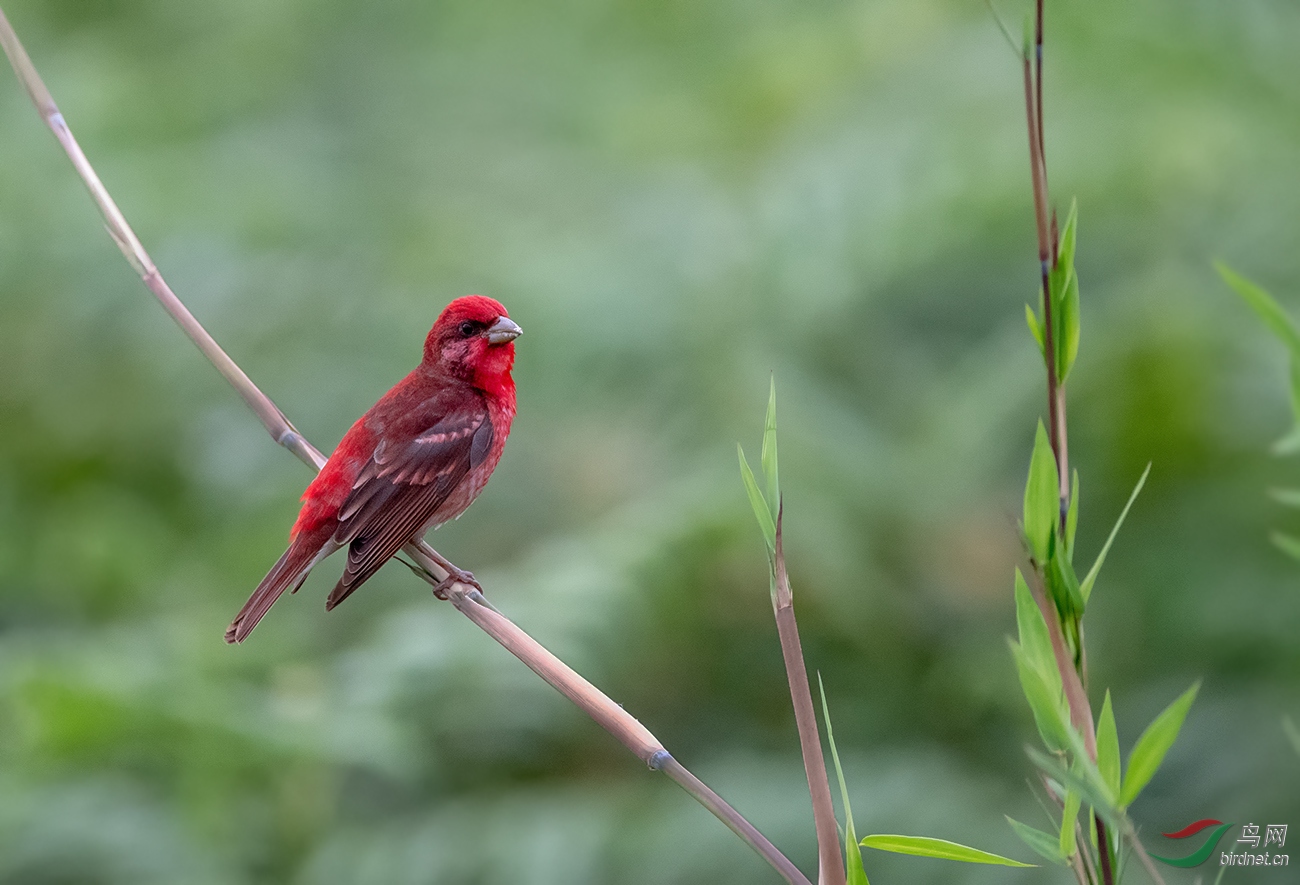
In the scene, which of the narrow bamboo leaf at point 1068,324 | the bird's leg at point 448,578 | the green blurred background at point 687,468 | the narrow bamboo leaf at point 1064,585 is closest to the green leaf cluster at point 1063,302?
the narrow bamboo leaf at point 1068,324

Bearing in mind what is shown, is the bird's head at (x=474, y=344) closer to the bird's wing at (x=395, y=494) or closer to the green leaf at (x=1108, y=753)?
the bird's wing at (x=395, y=494)

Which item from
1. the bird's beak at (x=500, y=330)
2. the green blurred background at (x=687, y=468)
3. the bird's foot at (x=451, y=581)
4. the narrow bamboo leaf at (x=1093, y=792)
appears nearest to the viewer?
the narrow bamboo leaf at (x=1093, y=792)

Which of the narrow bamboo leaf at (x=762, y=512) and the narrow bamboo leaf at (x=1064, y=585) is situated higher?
the narrow bamboo leaf at (x=762, y=512)

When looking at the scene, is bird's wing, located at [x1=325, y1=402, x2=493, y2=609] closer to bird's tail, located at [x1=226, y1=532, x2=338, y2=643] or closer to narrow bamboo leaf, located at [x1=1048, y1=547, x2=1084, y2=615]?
bird's tail, located at [x1=226, y1=532, x2=338, y2=643]

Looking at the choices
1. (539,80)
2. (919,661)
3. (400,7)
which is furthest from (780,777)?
(400,7)

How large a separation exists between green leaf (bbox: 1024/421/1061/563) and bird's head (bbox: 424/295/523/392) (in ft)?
3.29

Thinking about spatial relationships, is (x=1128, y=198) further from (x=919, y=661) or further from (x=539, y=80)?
(x=539, y=80)

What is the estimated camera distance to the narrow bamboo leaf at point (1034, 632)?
1079 mm

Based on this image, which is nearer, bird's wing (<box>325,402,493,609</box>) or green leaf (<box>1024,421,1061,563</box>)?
green leaf (<box>1024,421,1061,563</box>)

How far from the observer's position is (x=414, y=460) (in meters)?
1.99

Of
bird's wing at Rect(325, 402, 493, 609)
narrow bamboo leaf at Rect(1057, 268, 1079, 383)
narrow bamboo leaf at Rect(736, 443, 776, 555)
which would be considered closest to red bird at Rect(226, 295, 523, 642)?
bird's wing at Rect(325, 402, 493, 609)

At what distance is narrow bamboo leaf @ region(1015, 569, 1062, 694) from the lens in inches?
42.5

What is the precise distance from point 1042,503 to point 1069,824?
0.29 meters

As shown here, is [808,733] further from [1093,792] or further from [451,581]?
[451,581]
